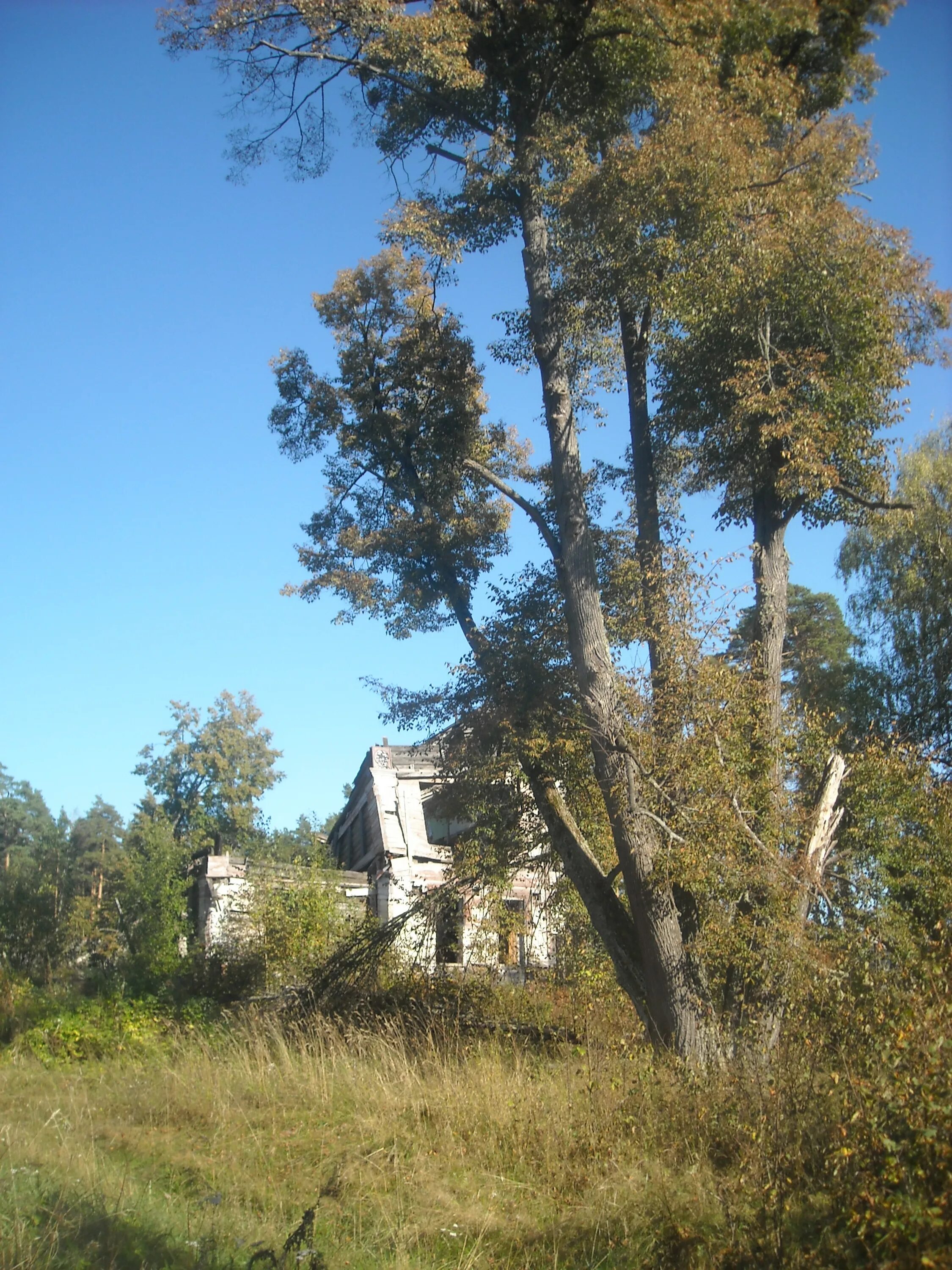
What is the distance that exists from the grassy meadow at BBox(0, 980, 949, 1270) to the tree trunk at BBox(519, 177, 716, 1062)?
77cm

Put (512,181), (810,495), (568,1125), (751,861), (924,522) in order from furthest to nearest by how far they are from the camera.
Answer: (924,522), (512,181), (810,495), (751,861), (568,1125)

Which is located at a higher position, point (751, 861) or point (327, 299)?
point (327, 299)

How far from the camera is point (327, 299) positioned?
50.8ft

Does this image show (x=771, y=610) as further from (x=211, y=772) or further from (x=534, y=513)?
(x=211, y=772)

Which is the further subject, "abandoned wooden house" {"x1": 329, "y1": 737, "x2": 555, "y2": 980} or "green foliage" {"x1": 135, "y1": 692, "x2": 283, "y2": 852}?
"green foliage" {"x1": 135, "y1": 692, "x2": 283, "y2": 852}

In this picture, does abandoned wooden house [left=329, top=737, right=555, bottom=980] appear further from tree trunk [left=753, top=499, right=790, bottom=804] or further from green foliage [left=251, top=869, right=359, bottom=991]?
tree trunk [left=753, top=499, right=790, bottom=804]

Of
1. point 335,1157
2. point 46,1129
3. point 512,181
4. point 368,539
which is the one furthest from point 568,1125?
point 512,181

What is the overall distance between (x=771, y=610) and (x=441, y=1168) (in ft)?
25.0

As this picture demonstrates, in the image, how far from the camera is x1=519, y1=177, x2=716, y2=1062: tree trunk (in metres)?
10.6

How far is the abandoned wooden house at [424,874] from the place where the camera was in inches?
576

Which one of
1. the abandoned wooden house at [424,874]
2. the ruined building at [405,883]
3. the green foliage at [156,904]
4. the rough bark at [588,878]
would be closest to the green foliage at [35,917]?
the green foliage at [156,904]

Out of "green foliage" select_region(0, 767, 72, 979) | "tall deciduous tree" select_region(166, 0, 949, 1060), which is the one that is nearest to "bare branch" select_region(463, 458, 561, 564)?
"tall deciduous tree" select_region(166, 0, 949, 1060)

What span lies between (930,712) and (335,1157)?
17260mm

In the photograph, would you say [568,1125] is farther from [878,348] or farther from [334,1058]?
[878,348]
